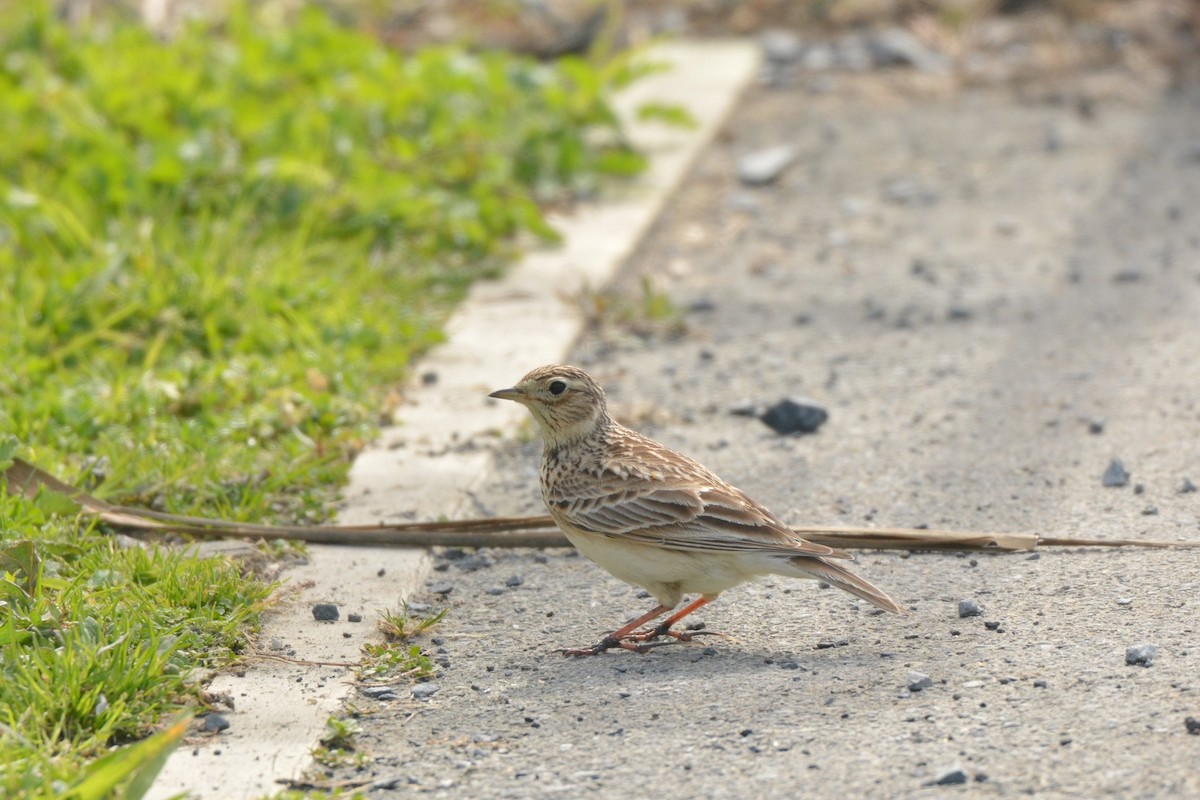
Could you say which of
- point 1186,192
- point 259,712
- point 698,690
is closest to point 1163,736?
point 698,690

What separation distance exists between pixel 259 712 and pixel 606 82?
677 centimetres

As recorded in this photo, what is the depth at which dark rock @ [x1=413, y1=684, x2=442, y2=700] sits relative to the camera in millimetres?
4582

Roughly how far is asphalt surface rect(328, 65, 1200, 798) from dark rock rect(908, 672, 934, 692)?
0.02 metres

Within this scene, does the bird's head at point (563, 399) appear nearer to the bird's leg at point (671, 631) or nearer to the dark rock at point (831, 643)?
the bird's leg at point (671, 631)

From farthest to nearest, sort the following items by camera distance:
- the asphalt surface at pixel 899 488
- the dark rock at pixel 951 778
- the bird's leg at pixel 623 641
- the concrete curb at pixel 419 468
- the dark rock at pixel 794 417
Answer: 1. the dark rock at pixel 794 417
2. the bird's leg at pixel 623 641
3. the concrete curb at pixel 419 468
4. the asphalt surface at pixel 899 488
5. the dark rock at pixel 951 778

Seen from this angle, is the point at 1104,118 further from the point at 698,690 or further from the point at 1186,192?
the point at 698,690

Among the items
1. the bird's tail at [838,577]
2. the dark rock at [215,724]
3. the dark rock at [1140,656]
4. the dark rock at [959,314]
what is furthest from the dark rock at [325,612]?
the dark rock at [959,314]

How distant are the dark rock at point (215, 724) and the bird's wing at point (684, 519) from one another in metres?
1.28

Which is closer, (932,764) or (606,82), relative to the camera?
(932,764)

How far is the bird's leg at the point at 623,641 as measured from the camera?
4855mm

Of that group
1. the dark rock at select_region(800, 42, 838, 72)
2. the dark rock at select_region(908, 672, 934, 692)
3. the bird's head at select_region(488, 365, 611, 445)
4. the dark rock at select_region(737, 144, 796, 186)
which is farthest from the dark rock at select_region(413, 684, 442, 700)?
the dark rock at select_region(800, 42, 838, 72)

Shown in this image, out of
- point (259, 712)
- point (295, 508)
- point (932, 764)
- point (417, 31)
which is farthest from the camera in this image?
point (417, 31)

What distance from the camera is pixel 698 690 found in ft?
14.9

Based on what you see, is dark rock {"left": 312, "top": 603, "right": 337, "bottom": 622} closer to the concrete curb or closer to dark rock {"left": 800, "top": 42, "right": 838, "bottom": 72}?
the concrete curb
